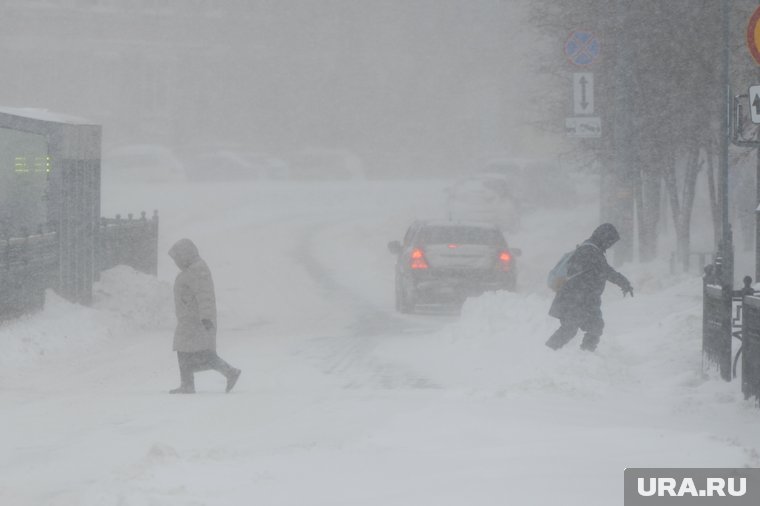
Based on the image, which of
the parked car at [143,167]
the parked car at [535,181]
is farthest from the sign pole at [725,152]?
the parked car at [143,167]

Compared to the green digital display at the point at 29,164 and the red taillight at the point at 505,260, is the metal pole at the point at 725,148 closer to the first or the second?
the red taillight at the point at 505,260

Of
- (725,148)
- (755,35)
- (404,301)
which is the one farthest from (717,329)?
(404,301)

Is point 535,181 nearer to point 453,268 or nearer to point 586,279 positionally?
point 453,268

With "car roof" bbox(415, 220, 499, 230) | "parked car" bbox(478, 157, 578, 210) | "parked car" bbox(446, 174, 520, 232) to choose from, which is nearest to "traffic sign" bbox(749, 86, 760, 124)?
"car roof" bbox(415, 220, 499, 230)

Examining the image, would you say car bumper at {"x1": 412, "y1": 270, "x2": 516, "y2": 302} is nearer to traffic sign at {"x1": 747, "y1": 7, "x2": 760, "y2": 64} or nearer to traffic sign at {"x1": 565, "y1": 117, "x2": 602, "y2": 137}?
traffic sign at {"x1": 565, "y1": 117, "x2": 602, "y2": 137}

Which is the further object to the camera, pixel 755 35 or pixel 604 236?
pixel 604 236

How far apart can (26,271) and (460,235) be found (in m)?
7.87

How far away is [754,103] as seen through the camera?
1191cm

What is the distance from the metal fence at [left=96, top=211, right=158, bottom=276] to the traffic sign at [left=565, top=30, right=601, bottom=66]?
7219mm

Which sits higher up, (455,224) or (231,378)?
(455,224)

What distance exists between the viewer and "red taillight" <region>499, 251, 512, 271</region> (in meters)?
23.0

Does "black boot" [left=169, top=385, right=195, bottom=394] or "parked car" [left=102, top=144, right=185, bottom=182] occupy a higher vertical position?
"parked car" [left=102, top=144, right=185, bottom=182]

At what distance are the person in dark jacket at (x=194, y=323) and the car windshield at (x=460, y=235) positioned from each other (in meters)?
10.1

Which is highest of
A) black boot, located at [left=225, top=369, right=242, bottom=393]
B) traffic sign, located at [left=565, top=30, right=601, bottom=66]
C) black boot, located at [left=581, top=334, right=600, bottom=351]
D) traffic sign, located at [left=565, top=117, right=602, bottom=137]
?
traffic sign, located at [left=565, top=30, right=601, bottom=66]
